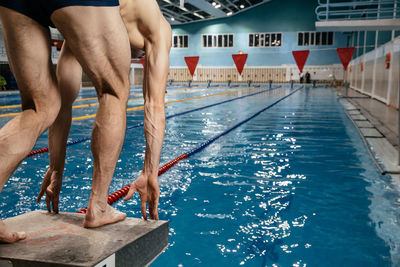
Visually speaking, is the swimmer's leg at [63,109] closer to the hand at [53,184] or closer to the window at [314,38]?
the hand at [53,184]

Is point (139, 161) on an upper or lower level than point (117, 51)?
lower

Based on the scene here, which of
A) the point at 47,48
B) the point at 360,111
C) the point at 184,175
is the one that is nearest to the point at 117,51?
the point at 47,48

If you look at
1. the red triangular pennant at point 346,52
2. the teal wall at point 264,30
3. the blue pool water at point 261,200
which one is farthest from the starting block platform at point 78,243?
the teal wall at point 264,30

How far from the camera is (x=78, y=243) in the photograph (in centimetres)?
119

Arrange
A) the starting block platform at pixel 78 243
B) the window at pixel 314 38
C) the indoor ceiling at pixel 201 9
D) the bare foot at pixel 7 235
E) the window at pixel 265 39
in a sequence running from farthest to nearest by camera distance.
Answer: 1. the window at pixel 265 39
2. the window at pixel 314 38
3. the indoor ceiling at pixel 201 9
4. the bare foot at pixel 7 235
5. the starting block platform at pixel 78 243

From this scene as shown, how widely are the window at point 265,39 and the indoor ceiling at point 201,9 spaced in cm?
249

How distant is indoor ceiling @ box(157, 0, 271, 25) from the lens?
959 inches

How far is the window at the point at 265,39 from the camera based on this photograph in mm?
28484

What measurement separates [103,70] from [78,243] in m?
0.62

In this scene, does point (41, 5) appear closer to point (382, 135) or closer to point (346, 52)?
point (382, 135)

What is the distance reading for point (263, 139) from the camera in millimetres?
5129

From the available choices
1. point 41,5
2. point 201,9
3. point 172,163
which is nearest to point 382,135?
point 172,163

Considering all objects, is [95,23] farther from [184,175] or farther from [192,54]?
[192,54]

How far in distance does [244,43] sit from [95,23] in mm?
29472
